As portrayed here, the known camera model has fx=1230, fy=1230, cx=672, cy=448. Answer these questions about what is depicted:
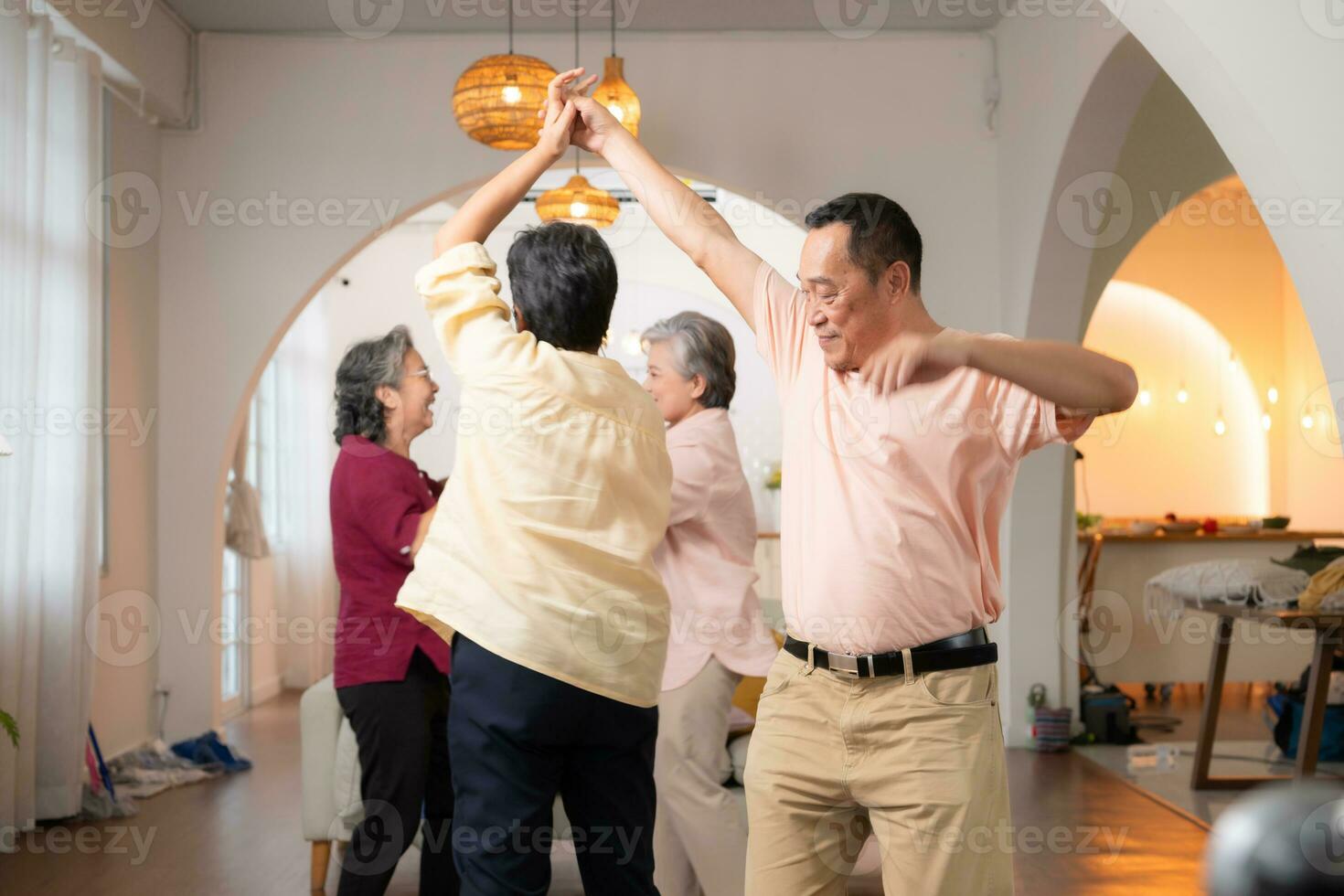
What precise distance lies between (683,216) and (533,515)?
54 centimetres

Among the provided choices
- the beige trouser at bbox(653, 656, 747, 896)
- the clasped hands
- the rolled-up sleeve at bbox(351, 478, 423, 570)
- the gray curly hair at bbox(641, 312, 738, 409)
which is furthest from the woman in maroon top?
the clasped hands

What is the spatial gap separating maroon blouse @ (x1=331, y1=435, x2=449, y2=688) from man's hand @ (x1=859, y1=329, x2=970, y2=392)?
1914 millimetres

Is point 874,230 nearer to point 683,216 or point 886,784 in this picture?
point 683,216

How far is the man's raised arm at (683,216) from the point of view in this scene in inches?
78.1

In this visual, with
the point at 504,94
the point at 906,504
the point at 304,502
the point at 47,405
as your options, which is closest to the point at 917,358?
the point at 906,504

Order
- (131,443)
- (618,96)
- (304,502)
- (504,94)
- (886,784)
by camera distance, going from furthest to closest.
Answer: (304,502)
(131,443)
(618,96)
(504,94)
(886,784)

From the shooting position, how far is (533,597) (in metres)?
1.86

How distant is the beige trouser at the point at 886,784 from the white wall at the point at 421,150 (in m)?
4.77

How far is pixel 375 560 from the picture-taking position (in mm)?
3162

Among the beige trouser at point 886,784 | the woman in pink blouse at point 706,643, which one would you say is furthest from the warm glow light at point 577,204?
the beige trouser at point 886,784

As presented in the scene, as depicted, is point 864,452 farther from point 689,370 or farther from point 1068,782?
point 1068,782

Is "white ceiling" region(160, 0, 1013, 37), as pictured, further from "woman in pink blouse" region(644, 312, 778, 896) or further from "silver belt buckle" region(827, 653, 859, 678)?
"silver belt buckle" region(827, 653, 859, 678)

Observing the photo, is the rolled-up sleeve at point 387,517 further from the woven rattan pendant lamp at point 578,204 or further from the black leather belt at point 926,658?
the woven rattan pendant lamp at point 578,204

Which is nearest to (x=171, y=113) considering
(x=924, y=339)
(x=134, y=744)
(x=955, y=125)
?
(x=134, y=744)
